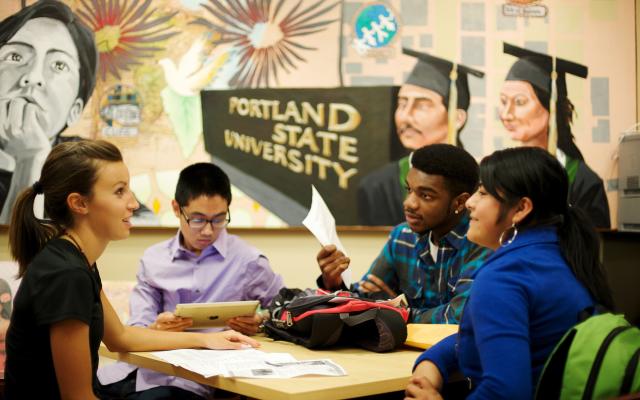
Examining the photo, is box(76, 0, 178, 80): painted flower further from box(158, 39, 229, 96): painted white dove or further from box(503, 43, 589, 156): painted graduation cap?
box(503, 43, 589, 156): painted graduation cap

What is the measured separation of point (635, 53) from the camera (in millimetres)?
3711

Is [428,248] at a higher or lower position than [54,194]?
lower

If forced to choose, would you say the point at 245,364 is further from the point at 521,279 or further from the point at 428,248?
the point at 428,248

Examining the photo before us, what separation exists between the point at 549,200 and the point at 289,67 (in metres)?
2.36

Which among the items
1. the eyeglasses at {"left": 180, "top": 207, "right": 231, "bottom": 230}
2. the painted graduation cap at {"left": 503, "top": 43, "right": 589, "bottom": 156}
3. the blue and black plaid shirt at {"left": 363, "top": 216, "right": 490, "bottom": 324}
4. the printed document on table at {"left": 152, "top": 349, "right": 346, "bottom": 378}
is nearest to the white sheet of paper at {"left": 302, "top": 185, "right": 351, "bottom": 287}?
the blue and black plaid shirt at {"left": 363, "top": 216, "right": 490, "bottom": 324}

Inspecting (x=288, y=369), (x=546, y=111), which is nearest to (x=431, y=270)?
(x=288, y=369)

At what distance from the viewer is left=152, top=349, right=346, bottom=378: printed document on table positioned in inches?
65.8

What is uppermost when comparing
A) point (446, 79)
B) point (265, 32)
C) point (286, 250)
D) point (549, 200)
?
point (265, 32)

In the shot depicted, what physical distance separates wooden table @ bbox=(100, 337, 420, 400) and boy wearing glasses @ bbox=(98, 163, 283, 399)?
0.54m

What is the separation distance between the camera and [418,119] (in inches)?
145

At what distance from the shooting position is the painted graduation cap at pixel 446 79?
3676 millimetres

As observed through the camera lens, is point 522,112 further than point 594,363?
Yes

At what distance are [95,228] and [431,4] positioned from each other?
2484mm

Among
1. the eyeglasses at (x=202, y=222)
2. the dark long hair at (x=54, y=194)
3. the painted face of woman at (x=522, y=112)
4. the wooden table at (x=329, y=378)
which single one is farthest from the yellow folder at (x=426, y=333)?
the painted face of woman at (x=522, y=112)
